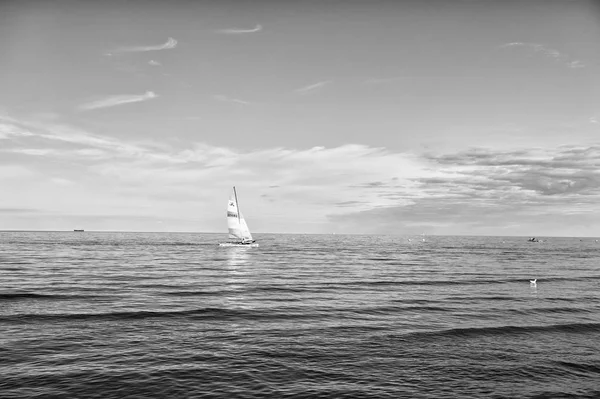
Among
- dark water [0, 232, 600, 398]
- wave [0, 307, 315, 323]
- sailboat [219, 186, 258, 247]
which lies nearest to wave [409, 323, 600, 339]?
dark water [0, 232, 600, 398]

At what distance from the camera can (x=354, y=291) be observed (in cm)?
4844

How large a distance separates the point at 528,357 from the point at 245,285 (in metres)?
34.3

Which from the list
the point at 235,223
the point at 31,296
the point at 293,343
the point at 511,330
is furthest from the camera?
the point at 235,223

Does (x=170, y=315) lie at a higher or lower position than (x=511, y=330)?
higher

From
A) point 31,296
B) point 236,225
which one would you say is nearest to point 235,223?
point 236,225

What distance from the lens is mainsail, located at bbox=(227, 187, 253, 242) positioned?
133 m

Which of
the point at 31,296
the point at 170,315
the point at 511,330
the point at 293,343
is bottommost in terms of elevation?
the point at 511,330

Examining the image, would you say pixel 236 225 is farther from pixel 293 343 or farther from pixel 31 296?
pixel 293 343

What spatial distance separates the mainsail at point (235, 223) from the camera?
438 ft

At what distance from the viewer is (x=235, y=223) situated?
13762 centimetres

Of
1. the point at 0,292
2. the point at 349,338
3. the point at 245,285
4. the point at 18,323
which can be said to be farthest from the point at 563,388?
the point at 0,292

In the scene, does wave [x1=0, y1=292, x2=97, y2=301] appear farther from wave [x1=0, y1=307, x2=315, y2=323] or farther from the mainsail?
the mainsail

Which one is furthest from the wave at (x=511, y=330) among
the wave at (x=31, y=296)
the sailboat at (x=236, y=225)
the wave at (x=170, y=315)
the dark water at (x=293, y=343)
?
the sailboat at (x=236, y=225)

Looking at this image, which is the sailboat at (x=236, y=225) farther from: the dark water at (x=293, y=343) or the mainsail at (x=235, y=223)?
the dark water at (x=293, y=343)
